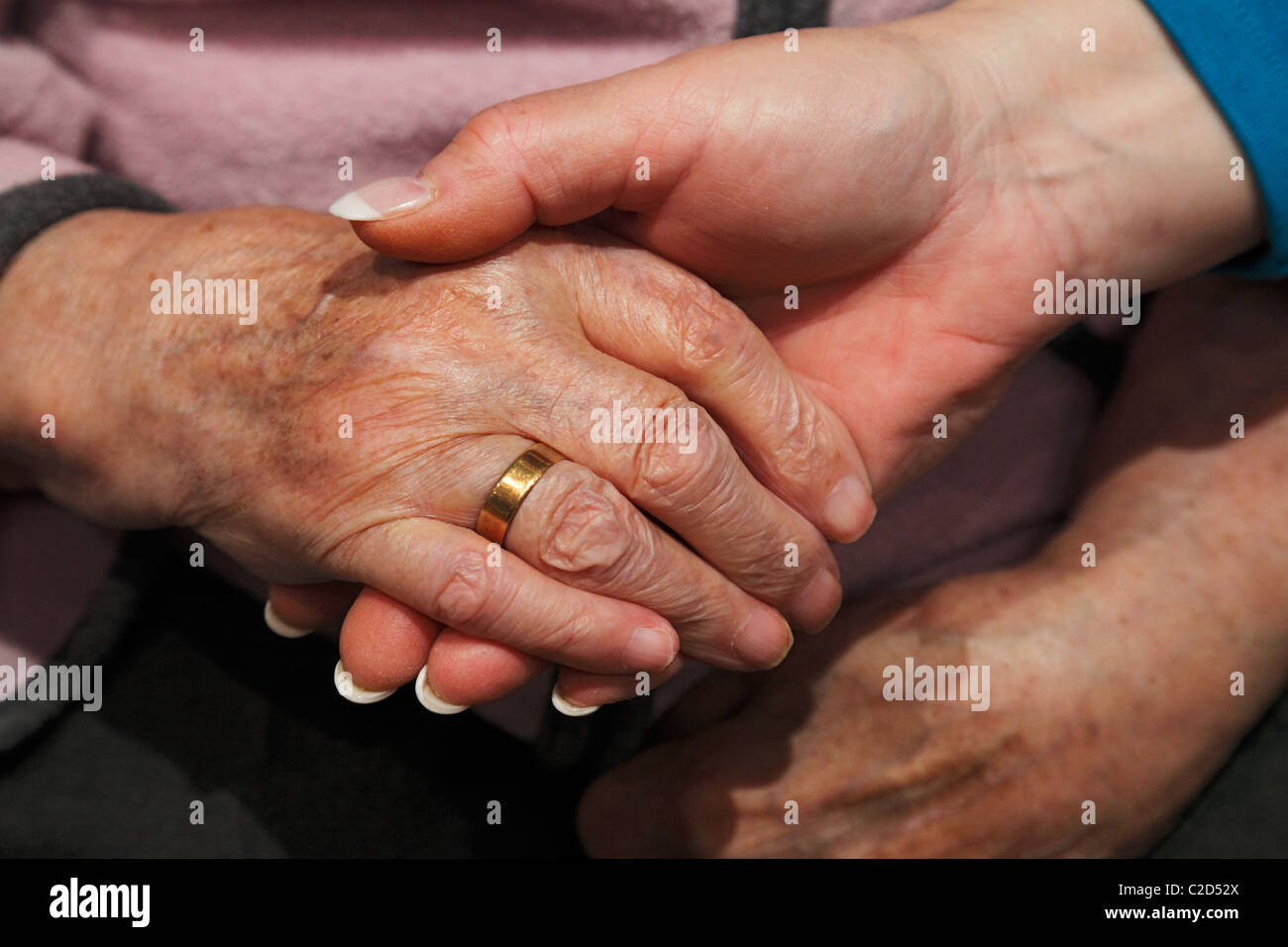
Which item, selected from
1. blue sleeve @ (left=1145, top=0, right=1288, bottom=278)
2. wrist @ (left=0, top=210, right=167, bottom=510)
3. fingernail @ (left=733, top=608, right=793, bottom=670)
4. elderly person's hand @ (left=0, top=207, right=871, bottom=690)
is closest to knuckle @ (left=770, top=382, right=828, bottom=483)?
elderly person's hand @ (left=0, top=207, right=871, bottom=690)

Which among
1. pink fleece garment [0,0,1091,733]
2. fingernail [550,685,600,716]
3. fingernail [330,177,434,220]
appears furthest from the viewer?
pink fleece garment [0,0,1091,733]

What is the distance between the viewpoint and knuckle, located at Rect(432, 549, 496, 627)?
76 centimetres

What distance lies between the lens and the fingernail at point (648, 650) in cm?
80

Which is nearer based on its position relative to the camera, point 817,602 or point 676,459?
point 676,459

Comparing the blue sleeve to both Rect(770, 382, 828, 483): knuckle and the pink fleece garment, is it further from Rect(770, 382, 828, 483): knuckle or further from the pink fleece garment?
Rect(770, 382, 828, 483): knuckle

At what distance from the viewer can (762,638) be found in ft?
2.81

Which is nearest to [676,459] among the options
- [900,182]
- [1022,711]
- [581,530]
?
[581,530]

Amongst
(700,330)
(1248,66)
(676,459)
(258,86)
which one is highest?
(258,86)

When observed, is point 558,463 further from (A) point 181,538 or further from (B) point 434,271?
(A) point 181,538

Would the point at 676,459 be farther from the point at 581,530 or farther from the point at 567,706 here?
the point at 567,706

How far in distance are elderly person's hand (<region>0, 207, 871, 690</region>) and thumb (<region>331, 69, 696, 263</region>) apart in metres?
0.04

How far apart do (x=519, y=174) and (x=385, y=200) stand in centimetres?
11

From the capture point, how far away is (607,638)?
792 millimetres
